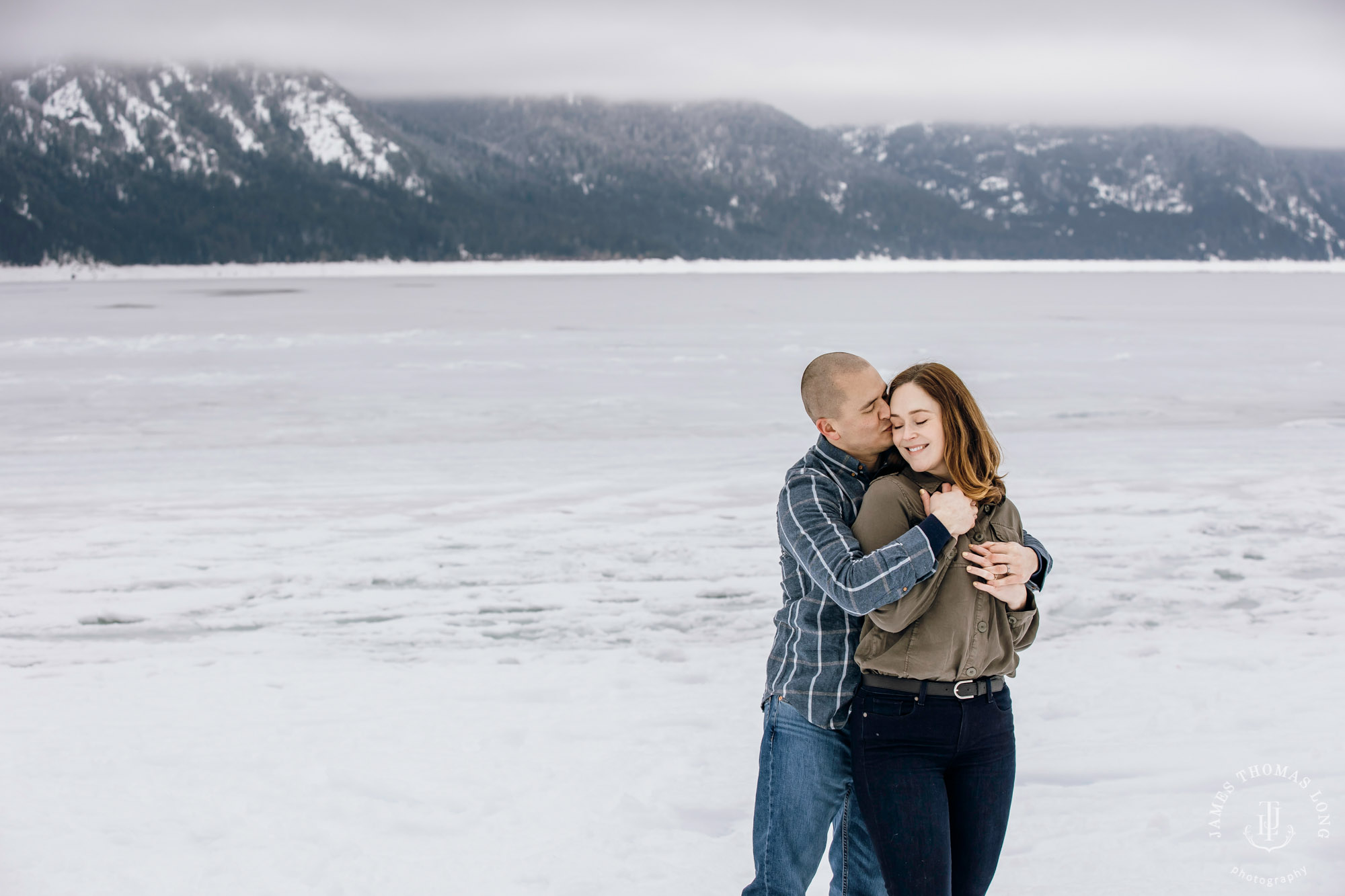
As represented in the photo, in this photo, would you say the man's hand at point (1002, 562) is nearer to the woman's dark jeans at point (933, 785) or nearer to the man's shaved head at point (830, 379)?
the woman's dark jeans at point (933, 785)

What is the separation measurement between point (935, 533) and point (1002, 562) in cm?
16

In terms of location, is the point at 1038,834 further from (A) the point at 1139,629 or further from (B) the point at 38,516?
(B) the point at 38,516

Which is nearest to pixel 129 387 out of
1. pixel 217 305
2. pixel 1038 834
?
pixel 1038 834

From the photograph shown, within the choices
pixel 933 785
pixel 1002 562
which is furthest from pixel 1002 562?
pixel 933 785

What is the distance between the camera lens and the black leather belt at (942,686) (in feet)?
6.82

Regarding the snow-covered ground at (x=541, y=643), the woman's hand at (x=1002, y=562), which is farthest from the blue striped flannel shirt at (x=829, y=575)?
the snow-covered ground at (x=541, y=643)

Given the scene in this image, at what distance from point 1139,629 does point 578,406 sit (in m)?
9.96

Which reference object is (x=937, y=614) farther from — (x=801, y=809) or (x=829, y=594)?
(x=801, y=809)

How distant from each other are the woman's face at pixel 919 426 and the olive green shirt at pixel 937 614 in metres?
0.07

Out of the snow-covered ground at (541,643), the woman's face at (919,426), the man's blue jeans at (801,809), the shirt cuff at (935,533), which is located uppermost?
the woman's face at (919,426)

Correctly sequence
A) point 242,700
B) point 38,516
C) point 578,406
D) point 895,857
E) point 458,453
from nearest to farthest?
point 895,857 → point 242,700 → point 38,516 → point 458,453 → point 578,406

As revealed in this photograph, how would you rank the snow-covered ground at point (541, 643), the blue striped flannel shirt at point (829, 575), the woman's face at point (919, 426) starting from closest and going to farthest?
the blue striped flannel shirt at point (829, 575), the woman's face at point (919, 426), the snow-covered ground at point (541, 643)

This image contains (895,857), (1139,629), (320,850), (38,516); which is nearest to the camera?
(895,857)

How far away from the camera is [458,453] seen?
1108 centimetres
